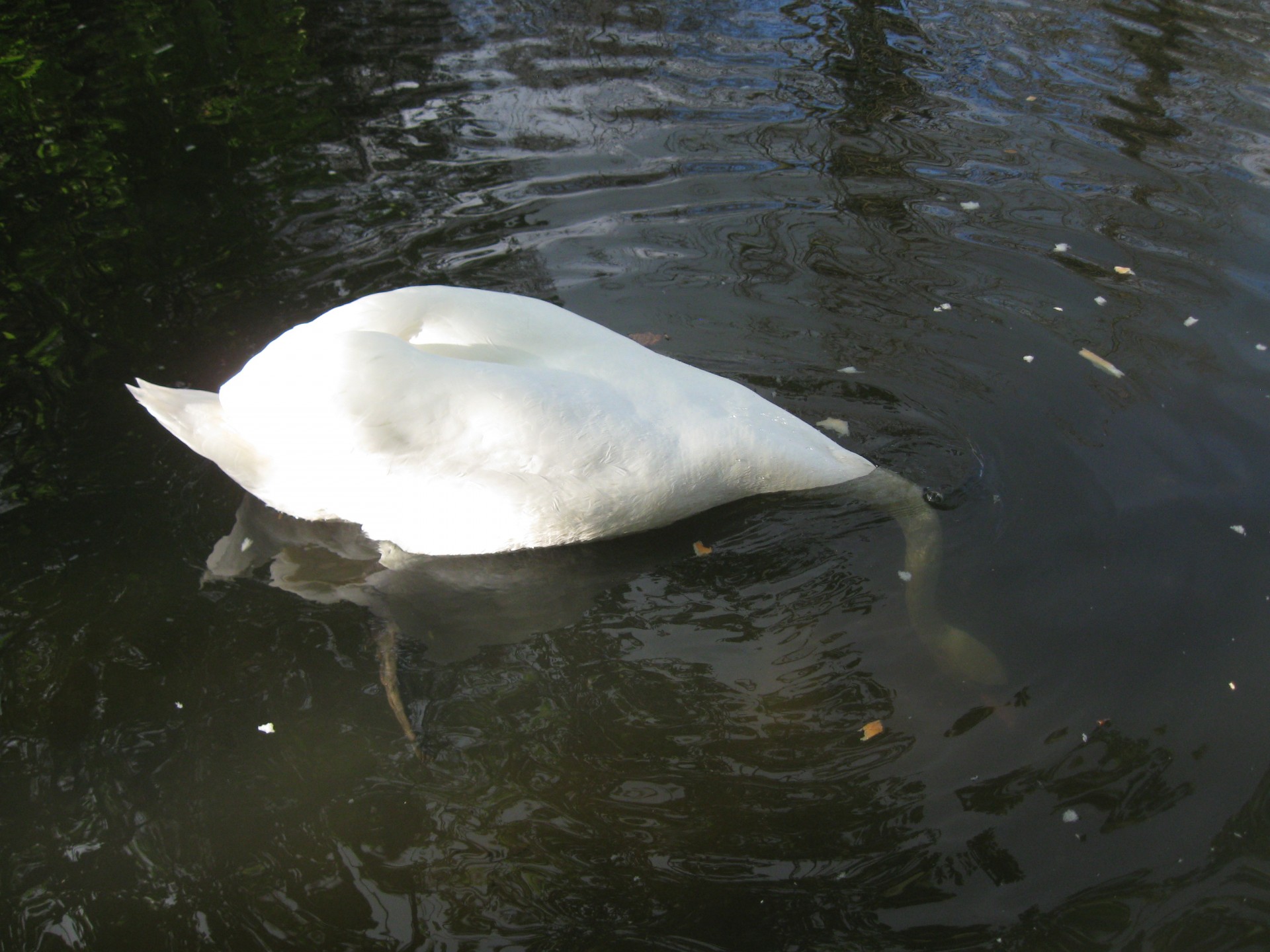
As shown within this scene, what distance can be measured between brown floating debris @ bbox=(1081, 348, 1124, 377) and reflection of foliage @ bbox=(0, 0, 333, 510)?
14.5 feet

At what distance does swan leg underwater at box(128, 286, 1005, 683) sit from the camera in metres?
3.37

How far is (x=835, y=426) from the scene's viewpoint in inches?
170

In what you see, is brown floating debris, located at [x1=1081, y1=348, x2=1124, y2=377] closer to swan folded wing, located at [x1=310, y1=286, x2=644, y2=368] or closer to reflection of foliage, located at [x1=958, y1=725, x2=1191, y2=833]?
reflection of foliage, located at [x1=958, y1=725, x2=1191, y2=833]

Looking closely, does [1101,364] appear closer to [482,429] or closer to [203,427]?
[482,429]

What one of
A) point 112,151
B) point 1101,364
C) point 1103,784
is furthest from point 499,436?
point 112,151

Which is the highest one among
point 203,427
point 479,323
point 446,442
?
point 479,323

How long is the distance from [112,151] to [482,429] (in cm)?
454

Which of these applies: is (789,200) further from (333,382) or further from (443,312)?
(333,382)

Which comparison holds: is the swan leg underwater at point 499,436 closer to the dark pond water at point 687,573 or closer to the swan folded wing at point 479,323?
the swan folded wing at point 479,323

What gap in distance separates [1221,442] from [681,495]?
7.54 ft

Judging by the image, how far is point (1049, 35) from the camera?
801 cm

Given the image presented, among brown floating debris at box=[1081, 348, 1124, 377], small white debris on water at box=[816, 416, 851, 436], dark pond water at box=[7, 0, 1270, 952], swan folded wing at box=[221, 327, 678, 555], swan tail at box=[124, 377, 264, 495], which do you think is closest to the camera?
dark pond water at box=[7, 0, 1270, 952]

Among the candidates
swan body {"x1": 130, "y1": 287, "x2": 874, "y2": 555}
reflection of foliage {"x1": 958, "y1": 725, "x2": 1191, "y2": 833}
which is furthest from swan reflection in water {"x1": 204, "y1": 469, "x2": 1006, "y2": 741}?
reflection of foliage {"x1": 958, "y1": 725, "x2": 1191, "y2": 833}

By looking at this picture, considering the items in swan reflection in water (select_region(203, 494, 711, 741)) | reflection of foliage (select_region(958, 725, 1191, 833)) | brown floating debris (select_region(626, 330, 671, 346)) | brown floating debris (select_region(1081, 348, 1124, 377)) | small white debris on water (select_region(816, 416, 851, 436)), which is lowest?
reflection of foliage (select_region(958, 725, 1191, 833))
